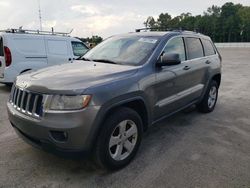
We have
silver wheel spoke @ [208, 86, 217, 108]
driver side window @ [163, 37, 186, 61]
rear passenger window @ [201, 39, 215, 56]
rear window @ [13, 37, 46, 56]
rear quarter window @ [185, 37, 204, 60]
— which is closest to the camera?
driver side window @ [163, 37, 186, 61]

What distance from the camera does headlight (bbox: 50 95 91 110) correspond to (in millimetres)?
2979

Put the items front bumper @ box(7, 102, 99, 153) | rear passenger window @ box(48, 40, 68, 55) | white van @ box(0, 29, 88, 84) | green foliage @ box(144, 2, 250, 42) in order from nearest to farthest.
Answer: front bumper @ box(7, 102, 99, 153) < white van @ box(0, 29, 88, 84) < rear passenger window @ box(48, 40, 68, 55) < green foliage @ box(144, 2, 250, 42)

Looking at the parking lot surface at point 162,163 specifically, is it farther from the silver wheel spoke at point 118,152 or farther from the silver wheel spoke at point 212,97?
the silver wheel spoke at point 212,97

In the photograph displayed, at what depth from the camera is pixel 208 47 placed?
598 cm

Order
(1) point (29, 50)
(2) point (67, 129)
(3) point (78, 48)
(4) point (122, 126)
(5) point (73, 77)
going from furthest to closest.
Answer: (3) point (78, 48)
(1) point (29, 50)
(4) point (122, 126)
(5) point (73, 77)
(2) point (67, 129)

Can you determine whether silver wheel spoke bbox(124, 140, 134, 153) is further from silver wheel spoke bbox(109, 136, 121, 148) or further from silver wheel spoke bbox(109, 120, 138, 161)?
silver wheel spoke bbox(109, 136, 121, 148)

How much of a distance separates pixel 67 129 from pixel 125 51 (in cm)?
186

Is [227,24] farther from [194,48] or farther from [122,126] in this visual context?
[122,126]

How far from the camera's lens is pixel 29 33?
864cm

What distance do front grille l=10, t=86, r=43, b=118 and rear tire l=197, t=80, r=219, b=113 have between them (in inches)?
148

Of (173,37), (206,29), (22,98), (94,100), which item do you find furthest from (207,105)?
(206,29)

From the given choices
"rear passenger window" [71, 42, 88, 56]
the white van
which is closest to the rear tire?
the white van

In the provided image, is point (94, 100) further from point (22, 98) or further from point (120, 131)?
point (22, 98)

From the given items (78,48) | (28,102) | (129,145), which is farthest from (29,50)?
(129,145)
